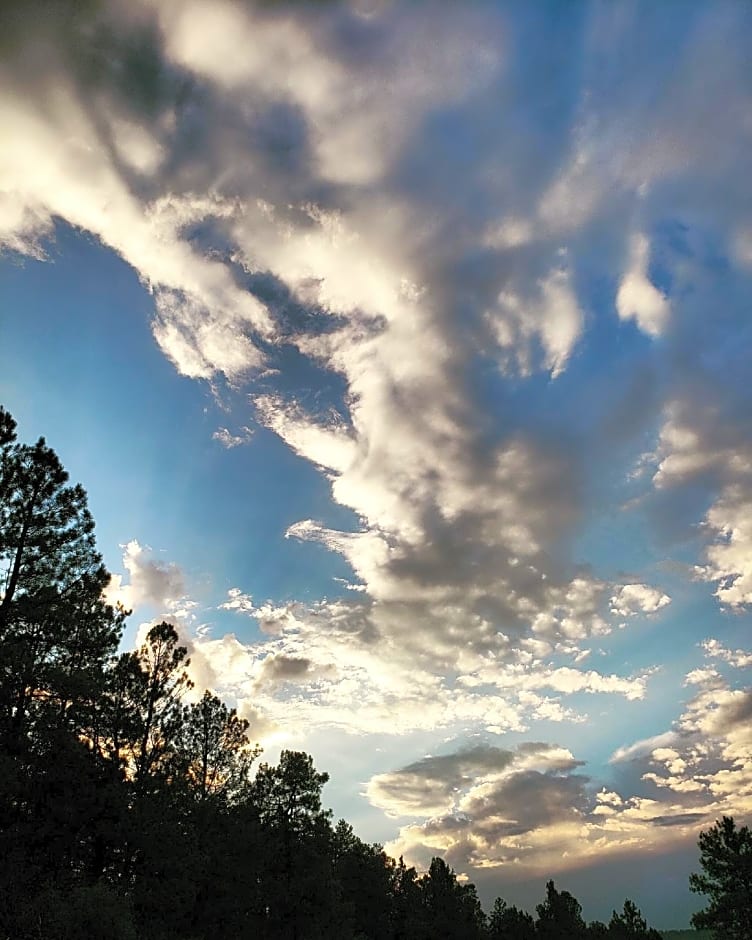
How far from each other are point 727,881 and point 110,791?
50.4m

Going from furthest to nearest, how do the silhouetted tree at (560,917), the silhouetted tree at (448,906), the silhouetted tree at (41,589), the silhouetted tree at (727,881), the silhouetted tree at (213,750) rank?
the silhouetted tree at (560,917) → the silhouetted tree at (448,906) → the silhouetted tree at (727,881) → the silhouetted tree at (213,750) → the silhouetted tree at (41,589)

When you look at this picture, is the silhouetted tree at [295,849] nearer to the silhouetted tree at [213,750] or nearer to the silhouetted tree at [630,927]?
the silhouetted tree at [213,750]

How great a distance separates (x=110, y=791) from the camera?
23609mm

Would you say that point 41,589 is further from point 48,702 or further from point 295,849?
point 295,849

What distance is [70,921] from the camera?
1773 cm

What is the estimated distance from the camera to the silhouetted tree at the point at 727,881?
45.6 m

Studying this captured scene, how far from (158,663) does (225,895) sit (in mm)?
13763

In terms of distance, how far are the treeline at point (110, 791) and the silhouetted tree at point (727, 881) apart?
29.4 metres

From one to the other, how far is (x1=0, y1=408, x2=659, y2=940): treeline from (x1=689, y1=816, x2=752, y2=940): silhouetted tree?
29.4 metres

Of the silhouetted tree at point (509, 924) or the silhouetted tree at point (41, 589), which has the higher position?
the silhouetted tree at point (41, 589)

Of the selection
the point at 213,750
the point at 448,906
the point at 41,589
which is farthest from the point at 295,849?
the point at 448,906

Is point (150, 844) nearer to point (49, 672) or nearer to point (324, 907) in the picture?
point (49, 672)

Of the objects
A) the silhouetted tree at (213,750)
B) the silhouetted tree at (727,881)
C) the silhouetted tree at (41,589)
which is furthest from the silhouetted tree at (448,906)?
the silhouetted tree at (41,589)

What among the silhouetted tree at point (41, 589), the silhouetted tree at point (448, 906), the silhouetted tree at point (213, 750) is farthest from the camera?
the silhouetted tree at point (448, 906)
